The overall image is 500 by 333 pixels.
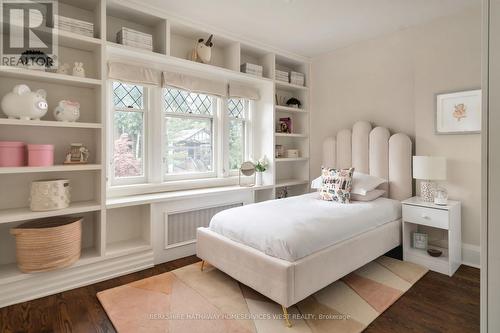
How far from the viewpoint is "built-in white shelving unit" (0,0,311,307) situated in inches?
89.6

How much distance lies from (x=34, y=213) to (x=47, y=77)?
110 centimetres

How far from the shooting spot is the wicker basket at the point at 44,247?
2.16 metres

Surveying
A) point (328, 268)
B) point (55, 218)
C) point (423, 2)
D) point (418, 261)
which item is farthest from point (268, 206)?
point (423, 2)

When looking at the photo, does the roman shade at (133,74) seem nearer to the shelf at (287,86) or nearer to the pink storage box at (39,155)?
the pink storage box at (39,155)

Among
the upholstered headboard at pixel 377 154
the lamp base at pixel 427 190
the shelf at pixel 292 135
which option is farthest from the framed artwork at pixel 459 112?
the shelf at pixel 292 135

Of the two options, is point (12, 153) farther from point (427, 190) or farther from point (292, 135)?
point (427, 190)

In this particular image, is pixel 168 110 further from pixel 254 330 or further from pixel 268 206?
pixel 254 330

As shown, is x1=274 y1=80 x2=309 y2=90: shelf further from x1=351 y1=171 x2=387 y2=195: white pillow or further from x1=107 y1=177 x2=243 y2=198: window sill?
x1=351 y1=171 x2=387 y2=195: white pillow

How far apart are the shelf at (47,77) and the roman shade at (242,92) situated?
170cm

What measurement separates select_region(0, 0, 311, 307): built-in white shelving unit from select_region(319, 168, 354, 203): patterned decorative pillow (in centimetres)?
103

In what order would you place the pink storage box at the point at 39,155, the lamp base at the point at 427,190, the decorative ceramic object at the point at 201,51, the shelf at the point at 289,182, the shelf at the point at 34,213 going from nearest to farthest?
1. the shelf at the point at 34,213
2. the pink storage box at the point at 39,155
3. the lamp base at the point at 427,190
4. the decorative ceramic object at the point at 201,51
5. the shelf at the point at 289,182

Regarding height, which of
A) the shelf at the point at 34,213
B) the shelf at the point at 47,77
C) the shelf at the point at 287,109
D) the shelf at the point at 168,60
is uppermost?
the shelf at the point at 168,60

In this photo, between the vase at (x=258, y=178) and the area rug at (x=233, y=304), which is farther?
the vase at (x=258, y=178)

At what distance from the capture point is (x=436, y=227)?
2723mm
